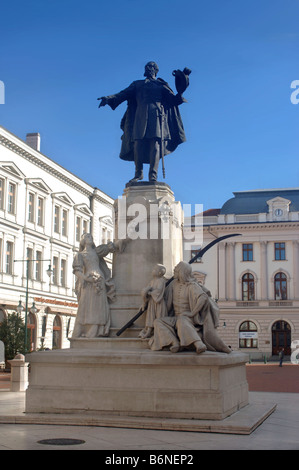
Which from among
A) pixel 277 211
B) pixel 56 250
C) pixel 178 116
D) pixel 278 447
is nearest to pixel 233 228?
pixel 277 211

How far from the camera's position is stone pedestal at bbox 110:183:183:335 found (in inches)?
468

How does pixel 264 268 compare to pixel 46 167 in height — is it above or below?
below

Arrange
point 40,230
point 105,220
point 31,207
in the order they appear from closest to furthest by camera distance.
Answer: point 31,207 → point 40,230 → point 105,220

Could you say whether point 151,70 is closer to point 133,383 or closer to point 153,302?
point 153,302

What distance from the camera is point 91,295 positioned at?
1176 centimetres

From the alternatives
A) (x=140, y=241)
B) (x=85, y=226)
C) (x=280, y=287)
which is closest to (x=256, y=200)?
(x=280, y=287)

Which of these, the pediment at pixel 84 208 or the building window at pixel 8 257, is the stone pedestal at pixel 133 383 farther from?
the pediment at pixel 84 208

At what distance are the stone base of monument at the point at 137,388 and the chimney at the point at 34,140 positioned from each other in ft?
140

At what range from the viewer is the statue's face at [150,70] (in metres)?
13.7

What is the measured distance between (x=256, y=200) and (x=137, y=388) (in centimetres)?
5971

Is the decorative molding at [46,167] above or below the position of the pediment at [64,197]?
above

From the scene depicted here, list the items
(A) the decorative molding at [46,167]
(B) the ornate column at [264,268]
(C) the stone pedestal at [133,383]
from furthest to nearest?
1. (B) the ornate column at [264,268]
2. (A) the decorative molding at [46,167]
3. (C) the stone pedestal at [133,383]

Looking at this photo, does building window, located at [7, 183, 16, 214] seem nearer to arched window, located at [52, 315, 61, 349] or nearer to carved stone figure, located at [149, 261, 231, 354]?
arched window, located at [52, 315, 61, 349]

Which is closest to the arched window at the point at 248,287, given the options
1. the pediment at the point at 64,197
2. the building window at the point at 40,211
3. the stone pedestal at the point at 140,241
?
the pediment at the point at 64,197
